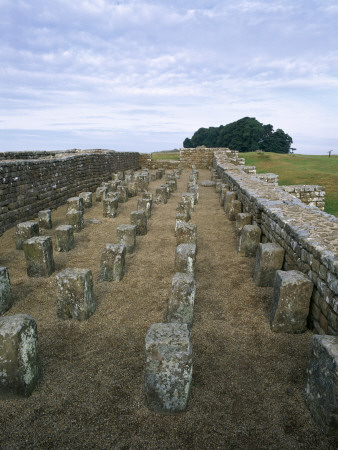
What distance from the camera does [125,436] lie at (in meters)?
2.82

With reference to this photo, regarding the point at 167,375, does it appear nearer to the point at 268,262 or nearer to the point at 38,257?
the point at 268,262

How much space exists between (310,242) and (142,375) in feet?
9.50

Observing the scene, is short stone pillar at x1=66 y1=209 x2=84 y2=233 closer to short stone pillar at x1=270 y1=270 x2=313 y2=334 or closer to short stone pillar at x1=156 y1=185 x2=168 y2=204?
short stone pillar at x1=156 y1=185 x2=168 y2=204

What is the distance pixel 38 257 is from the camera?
6.00 metres

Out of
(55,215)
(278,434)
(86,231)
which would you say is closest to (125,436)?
(278,434)

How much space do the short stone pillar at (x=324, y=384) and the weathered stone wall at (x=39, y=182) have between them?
8.55 meters

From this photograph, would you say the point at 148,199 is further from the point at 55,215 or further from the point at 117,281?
the point at 117,281

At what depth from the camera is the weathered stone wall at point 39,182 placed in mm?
9305

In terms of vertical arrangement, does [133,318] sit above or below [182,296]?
below

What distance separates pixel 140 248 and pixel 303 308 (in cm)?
434

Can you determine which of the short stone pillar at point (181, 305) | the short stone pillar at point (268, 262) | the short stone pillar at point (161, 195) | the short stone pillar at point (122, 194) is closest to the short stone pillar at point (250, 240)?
the short stone pillar at point (268, 262)

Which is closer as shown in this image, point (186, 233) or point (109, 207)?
point (186, 233)

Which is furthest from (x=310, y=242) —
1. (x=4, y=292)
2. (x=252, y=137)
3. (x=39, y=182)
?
(x=252, y=137)

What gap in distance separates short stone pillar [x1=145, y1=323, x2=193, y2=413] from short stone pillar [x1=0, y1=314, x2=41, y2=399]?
1.25m
